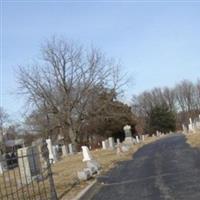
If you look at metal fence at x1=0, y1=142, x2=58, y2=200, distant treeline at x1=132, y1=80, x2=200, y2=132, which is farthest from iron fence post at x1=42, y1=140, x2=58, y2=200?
distant treeline at x1=132, y1=80, x2=200, y2=132

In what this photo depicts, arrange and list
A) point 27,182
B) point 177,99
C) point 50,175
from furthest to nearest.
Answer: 1. point 177,99
2. point 27,182
3. point 50,175

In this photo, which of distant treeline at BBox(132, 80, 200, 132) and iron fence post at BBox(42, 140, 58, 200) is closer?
iron fence post at BBox(42, 140, 58, 200)

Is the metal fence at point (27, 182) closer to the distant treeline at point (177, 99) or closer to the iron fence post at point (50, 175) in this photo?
the iron fence post at point (50, 175)

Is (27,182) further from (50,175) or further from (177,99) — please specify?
(177,99)

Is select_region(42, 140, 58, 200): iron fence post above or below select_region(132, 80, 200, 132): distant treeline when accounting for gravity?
below

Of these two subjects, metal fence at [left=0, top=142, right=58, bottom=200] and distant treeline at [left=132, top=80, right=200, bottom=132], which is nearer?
metal fence at [left=0, top=142, right=58, bottom=200]

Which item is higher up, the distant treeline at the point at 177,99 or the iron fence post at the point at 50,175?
the distant treeline at the point at 177,99

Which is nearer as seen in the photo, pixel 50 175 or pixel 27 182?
pixel 50 175

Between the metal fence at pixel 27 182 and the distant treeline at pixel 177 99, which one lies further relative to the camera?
the distant treeline at pixel 177 99

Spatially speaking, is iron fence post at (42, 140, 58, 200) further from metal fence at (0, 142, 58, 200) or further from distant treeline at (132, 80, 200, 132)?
distant treeline at (132, 80, 200, 132)

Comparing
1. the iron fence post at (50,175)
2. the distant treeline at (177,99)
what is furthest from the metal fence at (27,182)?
the distant treeline at (177,99)

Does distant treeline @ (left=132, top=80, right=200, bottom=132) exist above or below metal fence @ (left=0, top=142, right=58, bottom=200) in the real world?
above

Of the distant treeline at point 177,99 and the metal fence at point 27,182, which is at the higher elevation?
the distant treeline at point 177,99

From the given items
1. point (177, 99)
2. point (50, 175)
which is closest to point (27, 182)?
point (50, 175)
